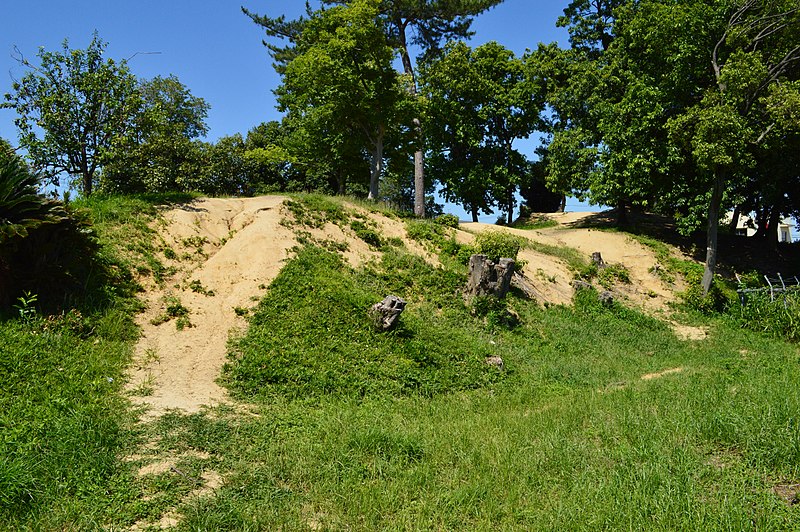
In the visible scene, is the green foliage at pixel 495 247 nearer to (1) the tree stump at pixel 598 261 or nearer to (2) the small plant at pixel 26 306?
(1) the tree stump at pixel 598 261

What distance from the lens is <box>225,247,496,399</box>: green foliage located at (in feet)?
28.3

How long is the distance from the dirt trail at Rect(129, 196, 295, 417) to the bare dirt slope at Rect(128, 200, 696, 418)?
0.06 feet

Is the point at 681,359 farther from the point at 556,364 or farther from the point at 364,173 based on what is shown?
the point at 364,173

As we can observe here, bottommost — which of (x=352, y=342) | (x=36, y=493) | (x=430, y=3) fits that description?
(x=36, y=493)

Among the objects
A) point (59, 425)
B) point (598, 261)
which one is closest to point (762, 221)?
point (598, 261)

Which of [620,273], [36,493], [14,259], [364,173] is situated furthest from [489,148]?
[36,493]

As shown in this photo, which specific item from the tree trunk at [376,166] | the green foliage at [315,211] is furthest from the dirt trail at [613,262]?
the green foliage at [315,211]

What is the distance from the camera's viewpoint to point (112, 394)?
727 cm

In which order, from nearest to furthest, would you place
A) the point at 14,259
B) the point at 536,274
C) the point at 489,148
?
the point at 14,259, the point at 536,274, the point at 489,148

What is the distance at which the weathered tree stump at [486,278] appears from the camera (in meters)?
13.6

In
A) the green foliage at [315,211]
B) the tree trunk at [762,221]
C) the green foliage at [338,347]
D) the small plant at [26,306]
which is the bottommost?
the green foliage at [338,347]

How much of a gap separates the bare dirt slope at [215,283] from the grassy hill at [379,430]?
0.42 meters

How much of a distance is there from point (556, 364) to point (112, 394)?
338 inches

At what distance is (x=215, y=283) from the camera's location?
1192cm
